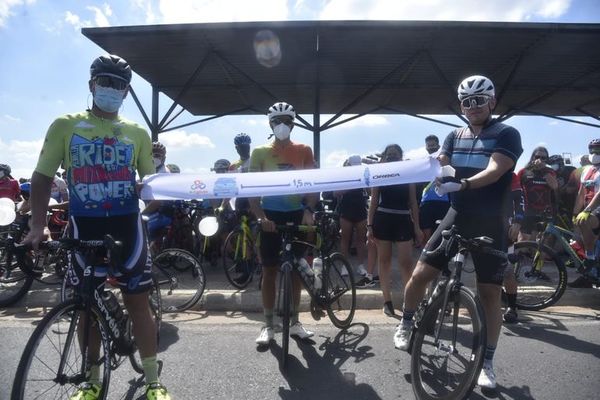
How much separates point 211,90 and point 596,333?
8.28m

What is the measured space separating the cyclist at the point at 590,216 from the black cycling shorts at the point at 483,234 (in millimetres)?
2180

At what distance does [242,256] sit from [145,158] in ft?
10.6

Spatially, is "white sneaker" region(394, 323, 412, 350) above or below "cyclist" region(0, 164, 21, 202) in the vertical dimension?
below

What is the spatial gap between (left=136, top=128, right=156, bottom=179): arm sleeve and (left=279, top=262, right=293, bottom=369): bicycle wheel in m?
1.37

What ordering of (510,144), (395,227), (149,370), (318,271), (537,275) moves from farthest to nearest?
(537,275) → (395,227) → (318,271) → (510,144) → (149,370)

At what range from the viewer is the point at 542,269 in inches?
200

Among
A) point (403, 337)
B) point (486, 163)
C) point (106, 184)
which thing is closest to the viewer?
point (106, 184)

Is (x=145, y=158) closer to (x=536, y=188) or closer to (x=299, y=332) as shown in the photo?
(x=299, y=332)

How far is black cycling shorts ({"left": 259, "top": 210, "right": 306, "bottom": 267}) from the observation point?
361 centimetres

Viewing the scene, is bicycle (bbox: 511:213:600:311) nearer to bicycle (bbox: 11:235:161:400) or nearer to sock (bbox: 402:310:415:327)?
sock (bbox: 402:310:415:327)

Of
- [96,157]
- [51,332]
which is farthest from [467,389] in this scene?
[96,157]

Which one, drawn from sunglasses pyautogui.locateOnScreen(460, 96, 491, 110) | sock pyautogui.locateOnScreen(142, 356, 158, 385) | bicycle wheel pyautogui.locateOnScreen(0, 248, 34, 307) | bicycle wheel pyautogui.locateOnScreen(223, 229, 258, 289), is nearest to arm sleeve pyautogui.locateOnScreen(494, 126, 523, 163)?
sunglasses pyautogui.locateOnScreen(460, 96, 491, 110)

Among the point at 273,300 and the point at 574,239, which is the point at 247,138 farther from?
the point at 574,239

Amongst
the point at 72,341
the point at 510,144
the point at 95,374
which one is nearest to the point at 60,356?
the point at 72,341
